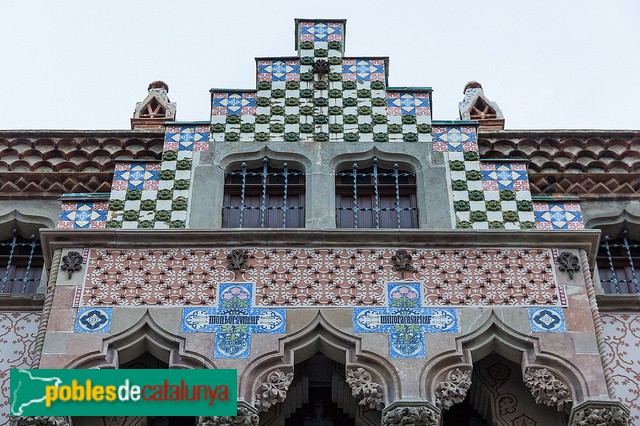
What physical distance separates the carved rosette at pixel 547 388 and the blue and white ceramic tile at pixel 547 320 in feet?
1.71

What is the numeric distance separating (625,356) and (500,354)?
5.36 ft

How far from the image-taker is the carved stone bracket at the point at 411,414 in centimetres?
1309

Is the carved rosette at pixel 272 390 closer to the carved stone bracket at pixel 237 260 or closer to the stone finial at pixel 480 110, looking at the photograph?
the carved stone bracket at pixel 237 260

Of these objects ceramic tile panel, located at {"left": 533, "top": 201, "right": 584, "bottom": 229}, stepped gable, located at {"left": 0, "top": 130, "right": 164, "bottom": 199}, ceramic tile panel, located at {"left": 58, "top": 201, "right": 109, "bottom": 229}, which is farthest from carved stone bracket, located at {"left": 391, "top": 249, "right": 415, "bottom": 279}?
stepped gable, located at {"left": 0, "top": 130, "right": 164, "bottom": 199}

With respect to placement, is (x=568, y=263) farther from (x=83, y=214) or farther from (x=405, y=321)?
(x=83, y=214)

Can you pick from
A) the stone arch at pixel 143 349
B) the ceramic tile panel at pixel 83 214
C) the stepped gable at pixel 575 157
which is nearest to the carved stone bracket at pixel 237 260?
the stone arch at pixel 143 349

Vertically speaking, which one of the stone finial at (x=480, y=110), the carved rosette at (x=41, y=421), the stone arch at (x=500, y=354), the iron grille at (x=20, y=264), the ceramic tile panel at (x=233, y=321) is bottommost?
the carved rosette at (x=41, y=421)

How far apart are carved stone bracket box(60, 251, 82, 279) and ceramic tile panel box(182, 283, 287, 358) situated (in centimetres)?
138

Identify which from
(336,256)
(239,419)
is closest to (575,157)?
(336,256)

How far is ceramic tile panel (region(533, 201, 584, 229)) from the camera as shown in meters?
15.1

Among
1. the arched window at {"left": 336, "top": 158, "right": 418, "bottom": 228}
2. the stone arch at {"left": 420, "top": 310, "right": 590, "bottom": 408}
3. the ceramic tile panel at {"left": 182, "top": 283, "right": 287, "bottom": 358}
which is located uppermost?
the arched window at {"left": 336, "top": 158, "right": 418, "bottom": 228}

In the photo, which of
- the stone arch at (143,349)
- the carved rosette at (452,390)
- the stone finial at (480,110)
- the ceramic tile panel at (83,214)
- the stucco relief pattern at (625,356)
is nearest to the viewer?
the carved rosette at (452,390)

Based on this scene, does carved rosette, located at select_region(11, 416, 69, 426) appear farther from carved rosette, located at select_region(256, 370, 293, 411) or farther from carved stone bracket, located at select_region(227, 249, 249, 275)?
carved stone bracket, located at select_region(227, 249, 249, 275)

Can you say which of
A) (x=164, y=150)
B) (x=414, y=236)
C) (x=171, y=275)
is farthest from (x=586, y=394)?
(x=164, y=150)
